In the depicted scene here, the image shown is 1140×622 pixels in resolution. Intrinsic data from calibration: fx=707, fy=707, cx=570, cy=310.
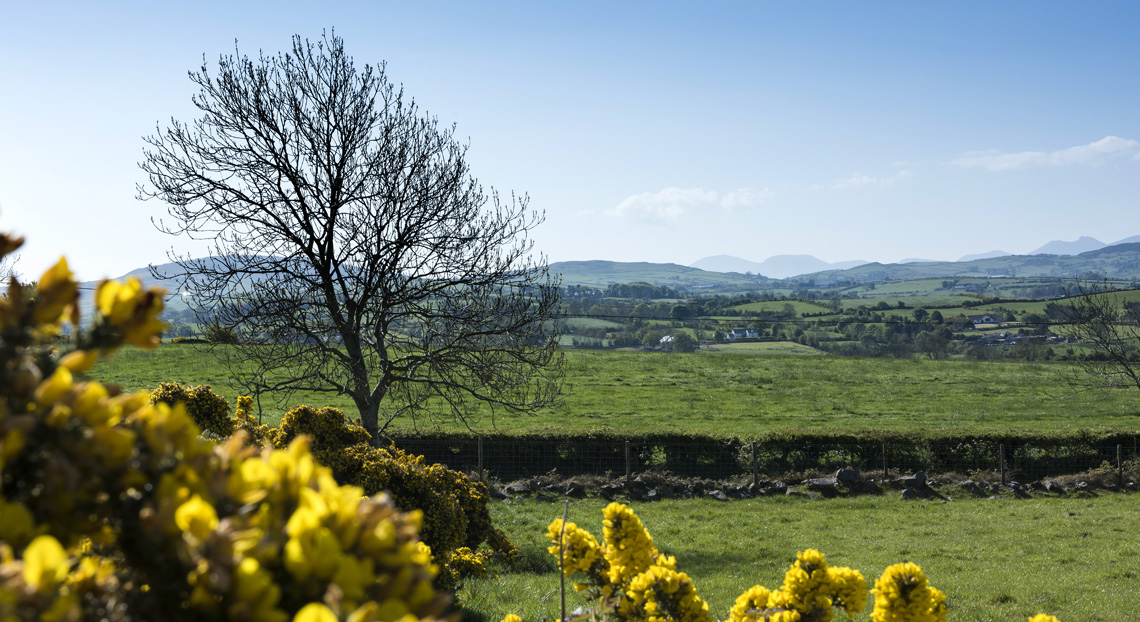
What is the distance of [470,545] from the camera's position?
1033 cm

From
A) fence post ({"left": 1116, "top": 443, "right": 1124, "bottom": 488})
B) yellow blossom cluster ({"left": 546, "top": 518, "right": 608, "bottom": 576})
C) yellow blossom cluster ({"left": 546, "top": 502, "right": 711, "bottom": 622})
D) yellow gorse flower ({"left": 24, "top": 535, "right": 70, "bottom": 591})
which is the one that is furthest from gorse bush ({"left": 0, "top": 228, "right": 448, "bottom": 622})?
fence post ({"left": 1116, "top": 443, "right": 1124, "bottom": 488})

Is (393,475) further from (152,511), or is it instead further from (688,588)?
(152,511)

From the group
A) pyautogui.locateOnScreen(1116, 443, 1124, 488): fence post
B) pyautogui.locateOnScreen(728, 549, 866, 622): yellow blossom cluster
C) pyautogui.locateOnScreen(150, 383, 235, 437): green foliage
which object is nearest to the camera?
pyautogui.locateOnScreen(728, 549, 866, 622): yellow blossom cluster

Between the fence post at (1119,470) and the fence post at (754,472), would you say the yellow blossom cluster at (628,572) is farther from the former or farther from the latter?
the fence post at (1119,470)

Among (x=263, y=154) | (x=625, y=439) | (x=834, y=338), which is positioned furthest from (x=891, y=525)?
(x=834, y=338)

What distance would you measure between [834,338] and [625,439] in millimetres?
53490

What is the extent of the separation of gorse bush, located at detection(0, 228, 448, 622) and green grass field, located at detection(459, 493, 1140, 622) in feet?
20.7

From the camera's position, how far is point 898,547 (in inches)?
541

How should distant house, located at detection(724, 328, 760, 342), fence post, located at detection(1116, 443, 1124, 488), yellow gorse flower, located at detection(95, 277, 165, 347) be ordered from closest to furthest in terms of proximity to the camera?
yellow gorse flower, located at detection(95, 277, 165, 347) < fence post, located at detection(1116, 443, 1124, 488) < distant house, located at detection(724, 328, 760, 342)

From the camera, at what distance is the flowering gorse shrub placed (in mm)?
3283

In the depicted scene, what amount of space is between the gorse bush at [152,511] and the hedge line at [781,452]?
19.1 metres

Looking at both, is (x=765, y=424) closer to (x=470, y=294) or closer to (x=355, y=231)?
(x=470, y=294)

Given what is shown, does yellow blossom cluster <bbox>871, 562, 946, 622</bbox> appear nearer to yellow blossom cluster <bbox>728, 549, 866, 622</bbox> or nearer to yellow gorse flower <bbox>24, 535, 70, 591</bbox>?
yellow blossom cluster <bbox>728, 549, 866, 622</bbox>

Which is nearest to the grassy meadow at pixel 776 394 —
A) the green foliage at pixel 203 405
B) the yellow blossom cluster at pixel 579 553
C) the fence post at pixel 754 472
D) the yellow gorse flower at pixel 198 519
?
the fence post at pixel 754 472
